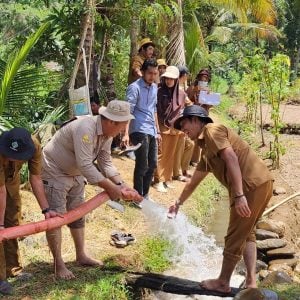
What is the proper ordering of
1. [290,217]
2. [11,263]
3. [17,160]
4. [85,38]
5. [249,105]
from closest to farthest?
[17,160]
[11,263]
[85,38]
[290,217]
[249,105]

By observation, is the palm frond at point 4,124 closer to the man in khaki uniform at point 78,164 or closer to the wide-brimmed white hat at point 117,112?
the man in khaki uniform at point 78,164

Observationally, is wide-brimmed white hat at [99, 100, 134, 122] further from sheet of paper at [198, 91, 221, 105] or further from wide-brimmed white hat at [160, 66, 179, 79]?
sheet of paper at [198, 91, 221, 105]

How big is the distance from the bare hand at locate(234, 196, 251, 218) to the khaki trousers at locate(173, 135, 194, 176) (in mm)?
3984

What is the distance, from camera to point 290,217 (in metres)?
8.11

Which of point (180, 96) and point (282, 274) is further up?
point (180, 96)

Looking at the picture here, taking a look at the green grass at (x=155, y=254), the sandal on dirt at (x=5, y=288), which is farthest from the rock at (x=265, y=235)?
the sandal on dirt at (x=5, y=288)

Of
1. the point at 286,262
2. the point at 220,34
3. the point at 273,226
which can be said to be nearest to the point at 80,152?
the point at 286,262

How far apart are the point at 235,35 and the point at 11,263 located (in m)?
19.7

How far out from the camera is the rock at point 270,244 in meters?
6.62

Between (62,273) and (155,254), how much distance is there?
4.16 feet

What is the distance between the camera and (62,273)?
436 cm

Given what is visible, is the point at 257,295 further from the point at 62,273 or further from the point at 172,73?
the point at 172,73

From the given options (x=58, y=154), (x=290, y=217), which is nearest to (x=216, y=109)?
(x=290, y=217)

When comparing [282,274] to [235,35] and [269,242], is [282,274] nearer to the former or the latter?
[269,242]
